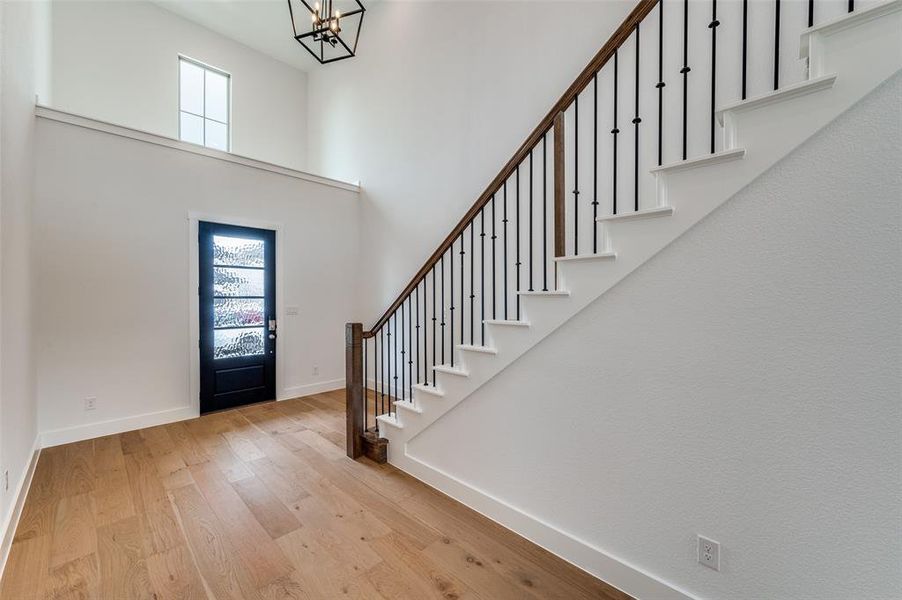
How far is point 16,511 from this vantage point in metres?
2.11

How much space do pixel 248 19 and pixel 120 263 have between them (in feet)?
13.4

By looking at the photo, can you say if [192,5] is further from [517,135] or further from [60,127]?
[517,135]

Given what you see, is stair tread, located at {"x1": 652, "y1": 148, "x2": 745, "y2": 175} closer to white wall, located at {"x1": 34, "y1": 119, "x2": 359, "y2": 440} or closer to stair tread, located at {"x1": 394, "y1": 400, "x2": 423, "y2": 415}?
stair tread, located at {"x1": 394, "y1": 400, "x2": 423, "y2": 415}

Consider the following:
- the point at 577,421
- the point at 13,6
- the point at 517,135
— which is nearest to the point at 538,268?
the point at 517,135

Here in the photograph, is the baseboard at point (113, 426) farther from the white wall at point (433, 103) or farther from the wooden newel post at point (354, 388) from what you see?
the white wall at point (433, 103)

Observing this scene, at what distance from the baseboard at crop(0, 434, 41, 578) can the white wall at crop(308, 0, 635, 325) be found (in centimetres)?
332

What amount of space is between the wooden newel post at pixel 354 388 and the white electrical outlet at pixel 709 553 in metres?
2.37

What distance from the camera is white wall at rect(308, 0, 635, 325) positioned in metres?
3.18

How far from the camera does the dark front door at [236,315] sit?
4.07 m

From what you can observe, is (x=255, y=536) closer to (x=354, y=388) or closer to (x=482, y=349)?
(x=354, y=388)

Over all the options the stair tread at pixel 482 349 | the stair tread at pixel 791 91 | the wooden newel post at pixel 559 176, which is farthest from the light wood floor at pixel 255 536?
the stair tread at pixel 791 91

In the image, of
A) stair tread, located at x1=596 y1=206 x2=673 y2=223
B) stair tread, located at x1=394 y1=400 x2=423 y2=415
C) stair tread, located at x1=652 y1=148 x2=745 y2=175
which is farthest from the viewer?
stair tread, located at x1=394 y1=400 x2=423 y2=415

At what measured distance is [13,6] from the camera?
7.34ft

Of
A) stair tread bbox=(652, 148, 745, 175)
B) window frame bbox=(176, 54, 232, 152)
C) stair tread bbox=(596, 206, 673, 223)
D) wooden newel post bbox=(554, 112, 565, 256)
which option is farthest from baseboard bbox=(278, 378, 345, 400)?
stair tread bbox=(652, 148, 745, 175)
